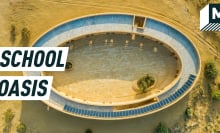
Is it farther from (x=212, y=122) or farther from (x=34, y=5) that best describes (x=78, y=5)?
(x=212, y=122)

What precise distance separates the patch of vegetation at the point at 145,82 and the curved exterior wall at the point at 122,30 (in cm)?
207

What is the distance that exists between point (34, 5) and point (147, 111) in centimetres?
1962

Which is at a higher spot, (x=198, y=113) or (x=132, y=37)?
(x=132, y=37)

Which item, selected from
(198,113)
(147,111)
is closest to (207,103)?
(198,113)

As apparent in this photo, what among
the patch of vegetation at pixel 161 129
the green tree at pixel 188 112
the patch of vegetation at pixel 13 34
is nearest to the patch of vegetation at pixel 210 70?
the green tree at pixel 188 112

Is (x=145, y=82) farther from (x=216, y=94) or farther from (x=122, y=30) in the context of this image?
(x=216, y=94)

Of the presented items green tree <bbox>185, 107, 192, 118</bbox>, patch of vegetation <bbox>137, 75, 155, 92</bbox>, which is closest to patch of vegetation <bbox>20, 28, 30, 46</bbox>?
patch of vegetation <bbox>137, 75, 155, 92</bbox>

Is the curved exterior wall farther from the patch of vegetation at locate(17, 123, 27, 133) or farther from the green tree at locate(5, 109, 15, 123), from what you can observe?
the green tree at locate(5, 109, 15, 123)

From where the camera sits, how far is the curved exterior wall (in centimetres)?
4250

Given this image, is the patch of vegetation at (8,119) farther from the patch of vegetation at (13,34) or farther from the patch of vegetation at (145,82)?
the patch of vegetation at (145,82)

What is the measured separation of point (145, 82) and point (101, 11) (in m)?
10.6

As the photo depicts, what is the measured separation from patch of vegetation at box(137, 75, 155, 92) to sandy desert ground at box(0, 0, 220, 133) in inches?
160

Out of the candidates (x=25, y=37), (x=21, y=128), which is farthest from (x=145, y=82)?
(x=21, y=128)

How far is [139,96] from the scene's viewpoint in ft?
148
